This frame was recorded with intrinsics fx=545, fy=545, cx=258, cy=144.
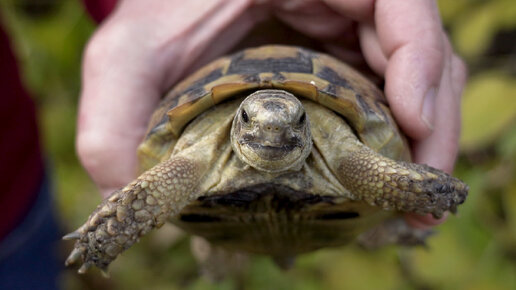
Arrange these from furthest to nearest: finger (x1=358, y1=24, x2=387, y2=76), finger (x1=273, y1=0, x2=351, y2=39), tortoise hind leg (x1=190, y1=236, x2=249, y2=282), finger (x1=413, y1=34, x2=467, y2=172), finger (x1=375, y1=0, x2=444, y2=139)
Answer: tortoise hind leg (x1=190, y1=236, x2=249, y2=282) → finger (x1=273, y1=0, x2=351, y2=39) → finger (x1=358, y1=24, x2=387, y2=76) → finger (x1=413, y1=34, x2=467, y2=172) → finger (x1=375, y1=0, x2=444, y2=139)

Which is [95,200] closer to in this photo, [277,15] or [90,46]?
[90,46]

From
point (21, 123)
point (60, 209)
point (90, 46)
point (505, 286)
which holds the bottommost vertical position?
point (60, 209)

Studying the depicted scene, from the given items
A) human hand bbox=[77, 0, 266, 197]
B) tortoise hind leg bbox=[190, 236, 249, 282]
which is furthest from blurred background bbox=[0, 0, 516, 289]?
human hand bbox=[77, 0, 266, 197]

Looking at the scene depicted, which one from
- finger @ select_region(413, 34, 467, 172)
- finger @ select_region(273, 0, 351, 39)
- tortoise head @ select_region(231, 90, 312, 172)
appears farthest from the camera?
finger @ select_region(273, 0, 351, 39)

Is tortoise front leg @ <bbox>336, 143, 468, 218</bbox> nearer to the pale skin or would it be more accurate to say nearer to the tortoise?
the tortoise

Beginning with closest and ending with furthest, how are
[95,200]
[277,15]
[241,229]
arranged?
[241,229]
[277,15]
[95,200]

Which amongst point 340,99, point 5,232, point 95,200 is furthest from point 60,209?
point 340,99

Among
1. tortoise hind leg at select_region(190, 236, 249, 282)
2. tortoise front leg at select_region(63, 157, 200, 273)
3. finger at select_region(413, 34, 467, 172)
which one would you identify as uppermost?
tortoise front leg at select_region(63, 157, 200, 273)

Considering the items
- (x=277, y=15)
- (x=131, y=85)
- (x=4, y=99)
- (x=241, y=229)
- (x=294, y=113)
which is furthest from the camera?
(x=4, y=99)
